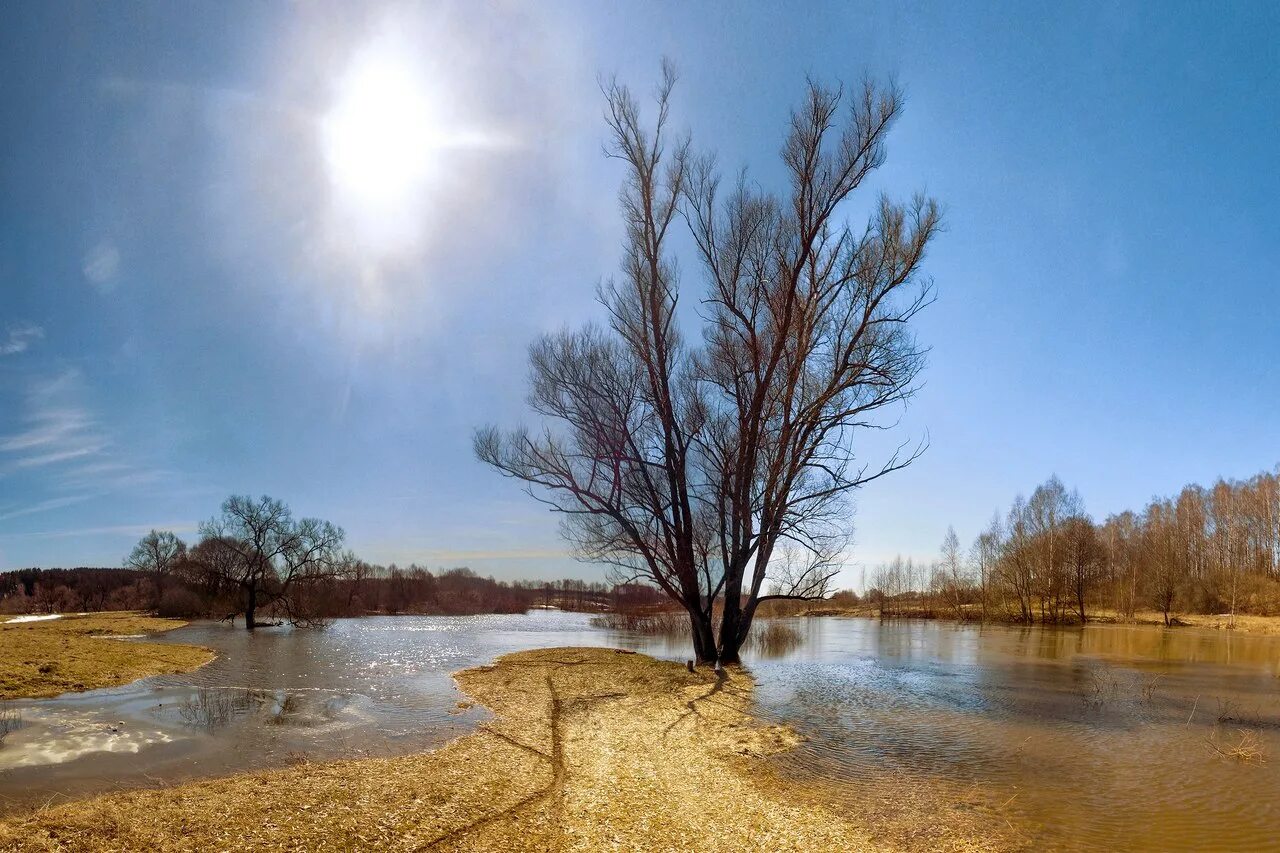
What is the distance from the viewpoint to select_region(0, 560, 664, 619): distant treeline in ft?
148

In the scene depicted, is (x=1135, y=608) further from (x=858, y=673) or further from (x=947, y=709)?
(x=947, y=709)

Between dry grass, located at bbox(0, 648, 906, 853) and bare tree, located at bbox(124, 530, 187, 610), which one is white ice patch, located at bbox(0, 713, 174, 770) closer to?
dry grass, located at bbox(0, 648, 906, 853)

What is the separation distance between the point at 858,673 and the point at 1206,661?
15308mm

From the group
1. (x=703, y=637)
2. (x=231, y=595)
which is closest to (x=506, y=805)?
(x=703, y=637)

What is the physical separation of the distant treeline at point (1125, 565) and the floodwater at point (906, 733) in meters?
34.5

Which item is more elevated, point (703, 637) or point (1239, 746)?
point (1239, 746)

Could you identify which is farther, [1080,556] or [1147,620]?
[1080,556]

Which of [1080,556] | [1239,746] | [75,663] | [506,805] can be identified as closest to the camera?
[506,805]

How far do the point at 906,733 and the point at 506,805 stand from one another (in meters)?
7.26

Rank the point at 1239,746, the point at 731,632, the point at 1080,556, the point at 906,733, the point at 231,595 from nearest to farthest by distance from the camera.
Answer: the point at 1239,746, the point at 906,733, the point at 731,632, the point at 231,595, the point at 1080,556

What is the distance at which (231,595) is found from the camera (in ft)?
129

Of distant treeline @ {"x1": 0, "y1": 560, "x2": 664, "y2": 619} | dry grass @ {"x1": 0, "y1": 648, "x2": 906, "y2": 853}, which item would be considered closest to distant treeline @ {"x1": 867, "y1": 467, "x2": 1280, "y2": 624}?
distant treeline @ {"x1": 0, "y1": 560, "x2": 664, "y2": 619}

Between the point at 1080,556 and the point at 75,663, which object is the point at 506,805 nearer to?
the point at 75,663

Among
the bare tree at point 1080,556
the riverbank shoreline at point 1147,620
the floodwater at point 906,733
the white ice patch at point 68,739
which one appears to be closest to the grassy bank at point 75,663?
the floodwater at point 906,733
